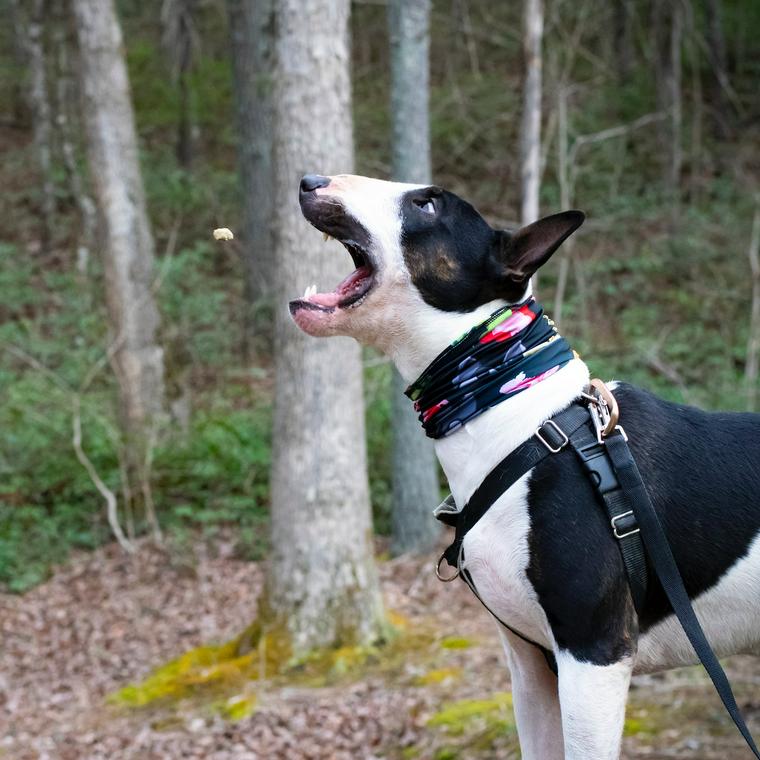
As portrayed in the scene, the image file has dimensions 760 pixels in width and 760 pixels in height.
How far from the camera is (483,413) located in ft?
9.27

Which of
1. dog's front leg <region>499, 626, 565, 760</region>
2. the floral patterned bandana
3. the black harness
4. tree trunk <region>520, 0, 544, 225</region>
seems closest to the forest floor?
dog's front leg <region>499, 626, 565, 760</region>

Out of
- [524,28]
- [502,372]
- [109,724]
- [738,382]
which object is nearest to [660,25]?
[738,382]

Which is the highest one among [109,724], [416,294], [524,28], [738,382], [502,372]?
[524,28]

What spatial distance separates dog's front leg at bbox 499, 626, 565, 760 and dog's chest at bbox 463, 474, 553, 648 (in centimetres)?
22

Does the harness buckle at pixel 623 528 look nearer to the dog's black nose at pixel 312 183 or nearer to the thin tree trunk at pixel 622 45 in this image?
the dog's black nose at pixel 312 183

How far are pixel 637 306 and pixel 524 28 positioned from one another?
6.72 metres

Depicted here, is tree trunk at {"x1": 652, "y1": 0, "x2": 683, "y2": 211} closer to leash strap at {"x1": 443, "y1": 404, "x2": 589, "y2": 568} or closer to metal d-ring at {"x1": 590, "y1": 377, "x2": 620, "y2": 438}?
metal d-ring at {"x1": 590, "y1": 377, "x2": 620, "y2": 438}

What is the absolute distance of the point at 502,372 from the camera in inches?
111

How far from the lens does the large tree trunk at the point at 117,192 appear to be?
1078cm

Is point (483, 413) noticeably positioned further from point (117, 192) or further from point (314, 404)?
point (117, 192)

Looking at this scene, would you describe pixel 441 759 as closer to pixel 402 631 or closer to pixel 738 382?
pixel 402 631

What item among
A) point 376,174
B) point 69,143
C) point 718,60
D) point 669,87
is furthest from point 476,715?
point 718,60

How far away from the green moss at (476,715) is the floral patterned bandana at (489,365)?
2901mm

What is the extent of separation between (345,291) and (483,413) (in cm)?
58
